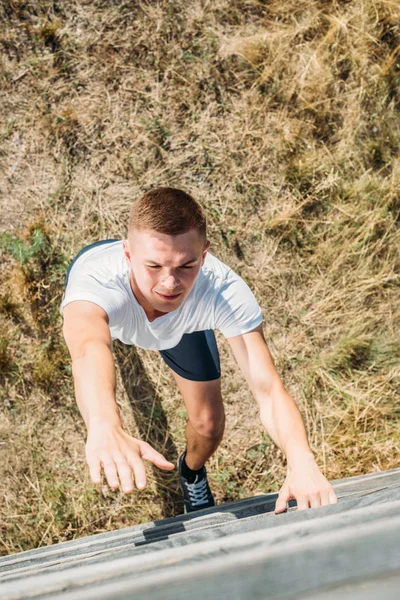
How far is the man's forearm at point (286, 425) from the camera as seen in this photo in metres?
2.01

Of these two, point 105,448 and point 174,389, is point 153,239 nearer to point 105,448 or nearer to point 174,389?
point 105,448

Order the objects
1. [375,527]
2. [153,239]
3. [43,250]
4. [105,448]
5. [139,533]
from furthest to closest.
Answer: [43,250] → [139,533] → [153,239] → [105,448] → [375,527]

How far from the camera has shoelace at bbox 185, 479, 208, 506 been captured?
3375mm

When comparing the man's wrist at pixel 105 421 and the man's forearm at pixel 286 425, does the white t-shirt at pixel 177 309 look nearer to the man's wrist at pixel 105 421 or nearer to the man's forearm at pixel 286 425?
the man's forearm at pixel 286 425

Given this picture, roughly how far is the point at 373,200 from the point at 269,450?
6.51ft

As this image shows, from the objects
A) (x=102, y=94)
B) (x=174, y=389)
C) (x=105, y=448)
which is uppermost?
(x=102, y=94)

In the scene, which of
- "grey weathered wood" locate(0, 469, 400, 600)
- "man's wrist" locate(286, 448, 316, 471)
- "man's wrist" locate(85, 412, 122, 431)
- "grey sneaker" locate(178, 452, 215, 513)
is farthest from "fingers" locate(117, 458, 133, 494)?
"grey sneaker" locate(178, 452, 215, 513)

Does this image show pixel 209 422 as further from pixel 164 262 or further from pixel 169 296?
pixel 164 262

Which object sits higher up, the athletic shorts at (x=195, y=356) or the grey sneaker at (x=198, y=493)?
the athletic shorts at (x=195, y=356)

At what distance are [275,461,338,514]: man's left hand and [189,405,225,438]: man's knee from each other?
1.12m

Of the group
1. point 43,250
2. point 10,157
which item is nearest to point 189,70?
point 10,157

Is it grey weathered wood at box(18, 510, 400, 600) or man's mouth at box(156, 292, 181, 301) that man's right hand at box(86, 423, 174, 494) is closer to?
grey weathered wood at box(18, 510, 400, 600)

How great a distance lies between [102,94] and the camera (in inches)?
148

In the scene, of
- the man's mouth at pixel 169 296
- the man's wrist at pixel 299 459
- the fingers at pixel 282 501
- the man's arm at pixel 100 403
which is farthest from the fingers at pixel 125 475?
the man's mouth at pixel 169 296
